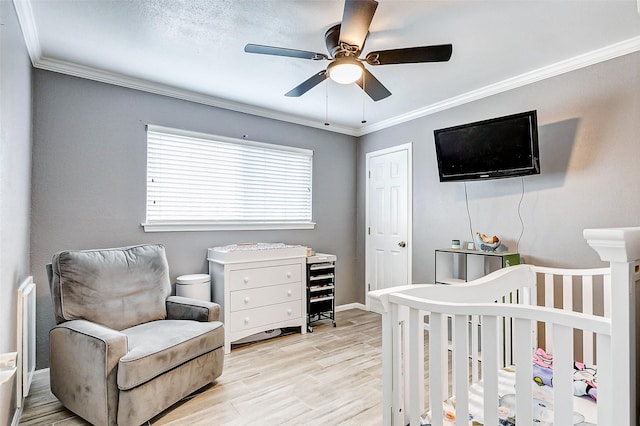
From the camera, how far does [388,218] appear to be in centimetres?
434

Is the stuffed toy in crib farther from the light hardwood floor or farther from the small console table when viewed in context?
the small console table

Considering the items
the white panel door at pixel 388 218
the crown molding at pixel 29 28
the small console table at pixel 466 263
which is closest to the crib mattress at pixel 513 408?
the small console table at pixel 466 263

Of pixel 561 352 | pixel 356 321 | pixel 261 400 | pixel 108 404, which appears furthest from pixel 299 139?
pixel 561 352

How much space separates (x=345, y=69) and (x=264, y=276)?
2125 mm

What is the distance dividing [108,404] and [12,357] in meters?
0.83

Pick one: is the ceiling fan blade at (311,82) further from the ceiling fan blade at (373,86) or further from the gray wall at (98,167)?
the gray wall at (98,167)

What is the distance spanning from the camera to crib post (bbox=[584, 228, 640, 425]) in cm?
88

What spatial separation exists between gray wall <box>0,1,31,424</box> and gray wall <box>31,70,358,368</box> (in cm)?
28

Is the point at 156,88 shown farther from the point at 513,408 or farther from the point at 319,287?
the point at 513,408

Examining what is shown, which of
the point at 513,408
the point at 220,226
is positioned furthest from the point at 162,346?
the point at 513,408

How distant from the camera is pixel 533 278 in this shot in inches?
84.5

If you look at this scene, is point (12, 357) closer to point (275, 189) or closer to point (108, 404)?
point (108, 404)

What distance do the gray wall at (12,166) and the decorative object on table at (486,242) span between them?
11.3 feet

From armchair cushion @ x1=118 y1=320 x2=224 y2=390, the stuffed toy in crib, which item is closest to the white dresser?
armchair cushion @ x1=118 y1=320 x2=224 y2=390
